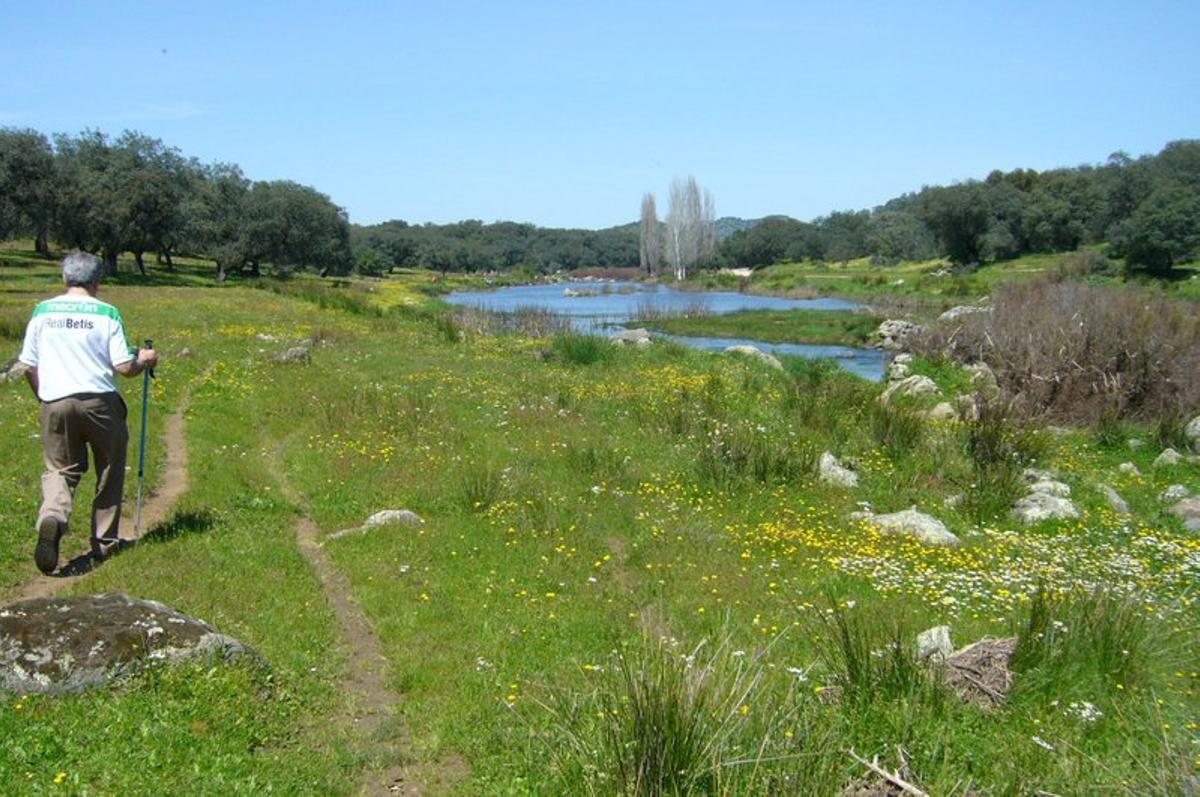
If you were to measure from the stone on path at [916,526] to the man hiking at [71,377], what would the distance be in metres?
8.50

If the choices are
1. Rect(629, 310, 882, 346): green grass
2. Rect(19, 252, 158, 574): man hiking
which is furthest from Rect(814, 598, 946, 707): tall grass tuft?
Rect(629, 310, 882, 346): green grass

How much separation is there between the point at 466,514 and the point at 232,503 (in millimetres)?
2822

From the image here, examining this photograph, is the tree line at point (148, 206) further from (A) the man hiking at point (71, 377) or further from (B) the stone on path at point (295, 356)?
(A) the man hiking at point (71, 377)

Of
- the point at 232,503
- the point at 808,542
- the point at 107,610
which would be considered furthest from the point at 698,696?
the point at 232,503

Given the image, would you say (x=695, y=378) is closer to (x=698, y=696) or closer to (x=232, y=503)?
(x=232, y=503)

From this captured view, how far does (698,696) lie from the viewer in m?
4.62

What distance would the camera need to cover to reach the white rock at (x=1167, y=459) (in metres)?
17.2

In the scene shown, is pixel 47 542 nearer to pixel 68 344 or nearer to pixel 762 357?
pixel 68 344

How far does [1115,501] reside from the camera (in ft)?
45.5

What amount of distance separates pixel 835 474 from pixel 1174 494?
206 inches

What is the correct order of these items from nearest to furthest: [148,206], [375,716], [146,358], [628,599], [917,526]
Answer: [375,716]
[146,358]
[628,599]
[917,526]
[148,206]

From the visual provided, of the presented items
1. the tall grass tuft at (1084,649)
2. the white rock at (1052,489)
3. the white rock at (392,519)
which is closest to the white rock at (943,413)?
the white rock at (1052,489)

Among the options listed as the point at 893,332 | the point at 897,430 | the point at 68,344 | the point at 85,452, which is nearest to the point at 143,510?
the point at 85,452

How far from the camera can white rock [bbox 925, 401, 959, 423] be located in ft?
68.1
